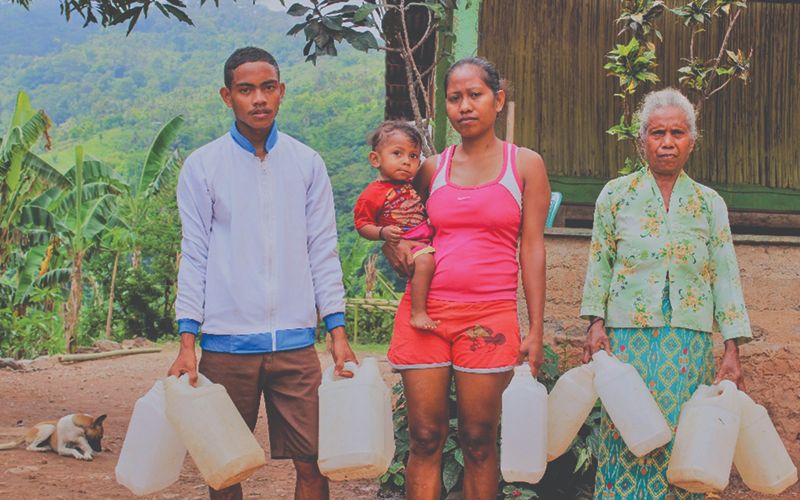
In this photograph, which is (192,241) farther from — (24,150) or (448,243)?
(24,150)

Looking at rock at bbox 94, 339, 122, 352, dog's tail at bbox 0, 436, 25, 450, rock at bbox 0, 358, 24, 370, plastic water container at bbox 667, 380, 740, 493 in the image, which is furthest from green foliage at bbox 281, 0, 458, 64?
rock at bbox 94, 339, 122, 352

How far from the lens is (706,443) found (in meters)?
3.03

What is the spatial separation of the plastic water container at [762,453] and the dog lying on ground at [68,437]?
4.43 meters

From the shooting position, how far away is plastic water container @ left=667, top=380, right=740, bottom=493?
3014 millimetres

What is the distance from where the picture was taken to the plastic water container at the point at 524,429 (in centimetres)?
305

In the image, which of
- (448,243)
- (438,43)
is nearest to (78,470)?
(438,43)

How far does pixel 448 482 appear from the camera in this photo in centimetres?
473

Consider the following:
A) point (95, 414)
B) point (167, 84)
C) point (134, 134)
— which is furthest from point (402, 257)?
point (167, 84)

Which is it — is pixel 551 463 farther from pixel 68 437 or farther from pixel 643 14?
pixel 68 437

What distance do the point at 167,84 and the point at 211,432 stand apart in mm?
48601

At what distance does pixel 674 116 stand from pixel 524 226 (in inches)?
23.4

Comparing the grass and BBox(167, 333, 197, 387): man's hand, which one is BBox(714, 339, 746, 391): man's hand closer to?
BBox(167, 333, 197, 387): man's hand

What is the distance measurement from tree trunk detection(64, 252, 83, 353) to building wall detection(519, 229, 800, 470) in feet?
28.6

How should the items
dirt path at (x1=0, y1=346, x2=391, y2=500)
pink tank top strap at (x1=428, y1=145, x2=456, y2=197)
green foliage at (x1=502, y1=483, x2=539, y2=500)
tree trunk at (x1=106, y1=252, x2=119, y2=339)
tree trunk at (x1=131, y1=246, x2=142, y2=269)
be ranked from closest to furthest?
pink tank top strap at (x1=428, y1=145, x2=456, y2=197)
green foliage at (x1=502, y1=483, x2=539, y2=500)
dirt path at (x1=0, y1=346, x2=391, y2=500)
tree trunk at (x1=106, y1=252, x2=119, y2=339)
tree trunk at (x1=131, y1=246, x2=142, y2=269)
